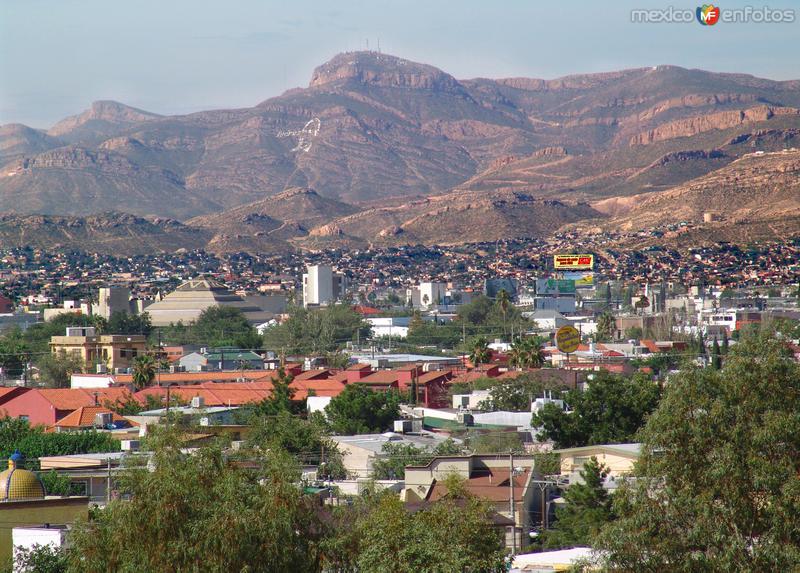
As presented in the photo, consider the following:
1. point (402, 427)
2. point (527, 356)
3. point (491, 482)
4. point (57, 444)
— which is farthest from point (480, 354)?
point (491, 482)

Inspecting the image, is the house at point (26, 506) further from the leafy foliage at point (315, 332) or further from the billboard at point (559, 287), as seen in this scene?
the billboard at point (559, 287)

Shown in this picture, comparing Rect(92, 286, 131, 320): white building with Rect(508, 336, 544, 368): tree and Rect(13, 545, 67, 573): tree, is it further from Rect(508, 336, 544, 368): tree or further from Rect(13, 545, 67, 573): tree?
Rect(13, 545, 67, 573): tree

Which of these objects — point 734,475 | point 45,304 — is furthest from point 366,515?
point 45,304

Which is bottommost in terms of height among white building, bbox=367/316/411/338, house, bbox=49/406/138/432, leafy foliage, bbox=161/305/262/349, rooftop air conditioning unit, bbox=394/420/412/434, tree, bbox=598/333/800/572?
white building, bbox=367/316/411/338

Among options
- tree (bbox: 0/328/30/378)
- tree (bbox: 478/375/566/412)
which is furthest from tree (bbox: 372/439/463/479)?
tree (bbox: 0/328/30/378)

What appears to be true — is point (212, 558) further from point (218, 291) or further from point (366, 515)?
point (218, 291)

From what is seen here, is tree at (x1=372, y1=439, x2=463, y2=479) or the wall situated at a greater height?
the wall
